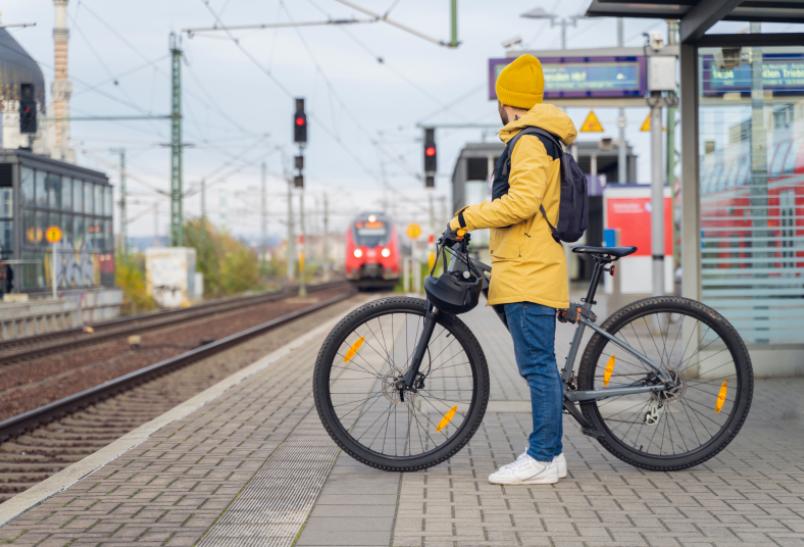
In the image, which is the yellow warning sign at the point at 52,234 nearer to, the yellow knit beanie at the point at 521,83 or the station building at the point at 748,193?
the station building at the point at 748,193

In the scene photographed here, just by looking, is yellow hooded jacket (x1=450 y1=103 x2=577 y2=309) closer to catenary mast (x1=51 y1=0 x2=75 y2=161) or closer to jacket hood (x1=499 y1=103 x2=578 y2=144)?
jacket hood (x1=499 y1=103 x2=578 y2=144)

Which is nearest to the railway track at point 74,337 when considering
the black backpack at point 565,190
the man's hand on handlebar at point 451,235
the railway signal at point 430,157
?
the railway signal at point 430,157

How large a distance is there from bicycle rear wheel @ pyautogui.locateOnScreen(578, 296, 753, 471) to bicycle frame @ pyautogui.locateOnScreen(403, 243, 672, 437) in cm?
3

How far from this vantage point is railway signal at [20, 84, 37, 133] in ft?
58.5

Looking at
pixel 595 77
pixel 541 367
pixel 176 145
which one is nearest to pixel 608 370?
pixel 541 367

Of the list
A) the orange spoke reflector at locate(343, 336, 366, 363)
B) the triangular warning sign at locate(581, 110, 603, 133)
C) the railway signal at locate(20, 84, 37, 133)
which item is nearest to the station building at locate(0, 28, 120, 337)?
the railway signal at locate(20, 84, 37, 133)

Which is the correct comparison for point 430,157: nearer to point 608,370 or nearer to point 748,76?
point 748,76

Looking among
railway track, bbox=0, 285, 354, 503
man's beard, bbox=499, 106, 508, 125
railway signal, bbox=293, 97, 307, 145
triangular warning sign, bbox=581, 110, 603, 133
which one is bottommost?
railway track, bbox=0, 285, 354, 503

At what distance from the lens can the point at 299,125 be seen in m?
26.0

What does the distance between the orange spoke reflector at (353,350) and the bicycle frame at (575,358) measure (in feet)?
0.84

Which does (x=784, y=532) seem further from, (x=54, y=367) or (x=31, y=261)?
→ (x=31, y=261)

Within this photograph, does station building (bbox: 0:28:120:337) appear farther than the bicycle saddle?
Yes

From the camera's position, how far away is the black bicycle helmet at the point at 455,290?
16.5 feet

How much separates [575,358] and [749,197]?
423 cm
